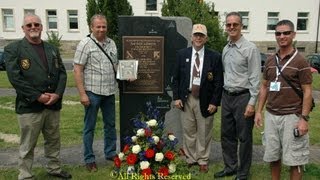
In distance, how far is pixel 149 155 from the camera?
4.43m

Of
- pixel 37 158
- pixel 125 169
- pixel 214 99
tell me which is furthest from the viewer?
pixel 37 158

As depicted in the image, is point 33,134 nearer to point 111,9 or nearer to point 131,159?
point 131,159

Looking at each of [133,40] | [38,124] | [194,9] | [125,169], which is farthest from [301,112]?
[194,9]

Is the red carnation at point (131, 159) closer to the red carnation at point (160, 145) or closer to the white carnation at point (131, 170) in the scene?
the white carnation at point (131, 170)

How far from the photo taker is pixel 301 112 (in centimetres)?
427

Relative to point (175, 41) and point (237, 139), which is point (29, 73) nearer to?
point (175, 41)

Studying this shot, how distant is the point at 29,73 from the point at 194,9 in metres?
6.64

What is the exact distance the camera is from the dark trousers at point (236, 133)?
5102 mm

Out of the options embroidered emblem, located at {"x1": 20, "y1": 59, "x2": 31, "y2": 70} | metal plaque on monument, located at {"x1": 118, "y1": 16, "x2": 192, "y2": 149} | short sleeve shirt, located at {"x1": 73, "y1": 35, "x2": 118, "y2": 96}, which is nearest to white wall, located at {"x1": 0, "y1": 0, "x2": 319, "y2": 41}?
metal plaque on monument, located at {"x1": 118, "y1": 16, "x2": 192, "y2": 149}

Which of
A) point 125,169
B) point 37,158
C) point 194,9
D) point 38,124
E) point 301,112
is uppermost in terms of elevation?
point 194,9

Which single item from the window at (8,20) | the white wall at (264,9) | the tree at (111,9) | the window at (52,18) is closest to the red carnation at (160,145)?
the tree at (111,9)

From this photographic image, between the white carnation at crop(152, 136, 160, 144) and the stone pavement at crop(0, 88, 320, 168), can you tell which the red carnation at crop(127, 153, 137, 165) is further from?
the stone pavement at crop(0, 88, 320, 168)

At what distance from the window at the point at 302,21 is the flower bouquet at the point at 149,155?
106 feet

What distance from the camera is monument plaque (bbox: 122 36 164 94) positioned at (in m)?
5.91
